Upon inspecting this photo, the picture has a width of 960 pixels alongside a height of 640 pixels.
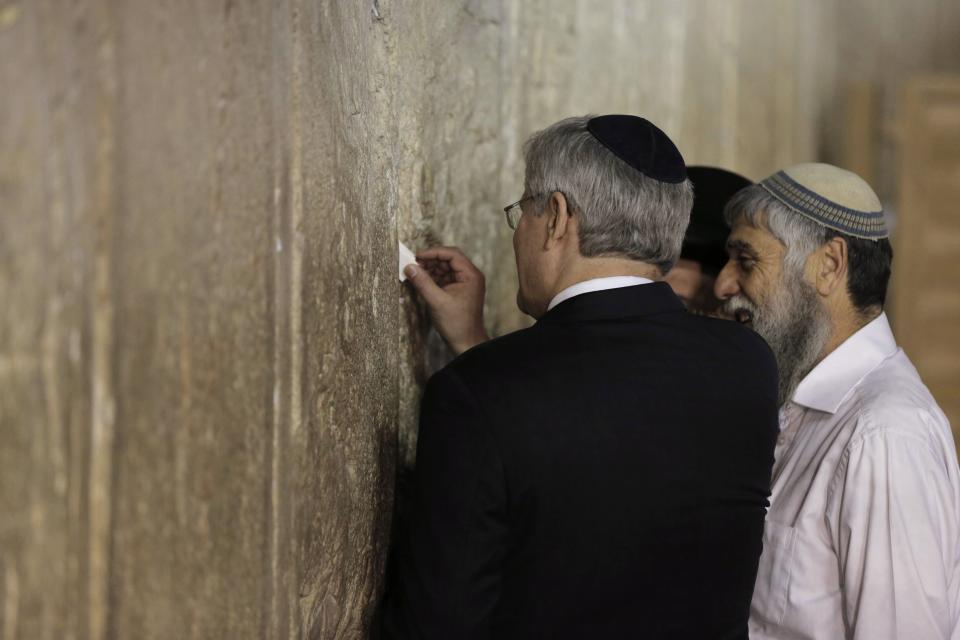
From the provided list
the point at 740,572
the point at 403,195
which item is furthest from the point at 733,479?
the point at 403,195

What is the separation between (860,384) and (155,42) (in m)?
1.53

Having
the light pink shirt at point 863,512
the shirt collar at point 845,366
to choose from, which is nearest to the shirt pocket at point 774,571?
the light pink shirt at point 863,512

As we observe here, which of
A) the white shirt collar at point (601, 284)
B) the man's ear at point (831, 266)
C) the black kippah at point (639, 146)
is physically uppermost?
the black kippah at point (639, 146)

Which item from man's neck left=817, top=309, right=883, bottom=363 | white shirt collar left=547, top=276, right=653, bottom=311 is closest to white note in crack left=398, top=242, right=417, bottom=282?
white shirt collar left=547, top=276, right=653, bottom=311

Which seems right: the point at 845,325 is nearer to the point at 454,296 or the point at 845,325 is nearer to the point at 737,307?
the point at 737,307

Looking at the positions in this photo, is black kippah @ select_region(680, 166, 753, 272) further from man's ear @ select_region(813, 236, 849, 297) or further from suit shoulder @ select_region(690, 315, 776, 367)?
suit shoulder @ select_region(690, 315, 776, 367)

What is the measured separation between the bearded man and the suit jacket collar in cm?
52

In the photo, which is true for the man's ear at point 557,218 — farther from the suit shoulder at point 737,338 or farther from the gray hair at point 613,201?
the suit shoulder at point 737,338

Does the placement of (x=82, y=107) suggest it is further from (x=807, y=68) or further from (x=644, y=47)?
(x=807, y=68)

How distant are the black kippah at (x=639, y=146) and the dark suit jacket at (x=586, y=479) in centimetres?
19

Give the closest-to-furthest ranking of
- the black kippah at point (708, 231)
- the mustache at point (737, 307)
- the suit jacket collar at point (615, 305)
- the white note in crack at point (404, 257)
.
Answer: the suit jacket collar at point (615, 305)
the white note in crack at point (404, 257)
the mustache at point (737, 307)
the black kippah at point (708, 231)

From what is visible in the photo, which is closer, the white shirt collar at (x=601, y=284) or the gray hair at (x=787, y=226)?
the white shirt collar at (x=601, y=284)

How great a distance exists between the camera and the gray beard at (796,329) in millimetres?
2117

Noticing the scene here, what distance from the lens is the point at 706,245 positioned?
2635mm
